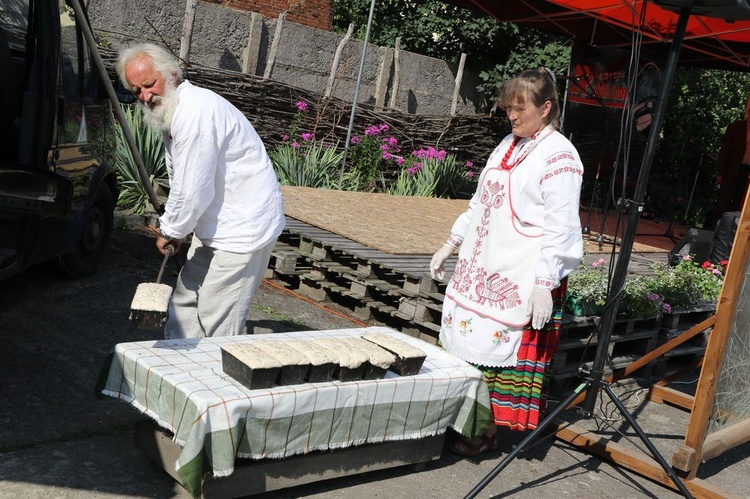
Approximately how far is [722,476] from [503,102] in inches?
96.7

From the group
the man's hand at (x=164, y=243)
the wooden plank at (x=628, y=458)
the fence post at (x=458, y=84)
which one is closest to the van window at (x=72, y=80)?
the man's hand at (x=164, y=243)

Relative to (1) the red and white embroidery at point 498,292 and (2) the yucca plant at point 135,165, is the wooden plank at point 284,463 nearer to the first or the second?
(1) the red and white embroidery at point 498,292

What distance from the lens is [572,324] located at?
5266 millimetres

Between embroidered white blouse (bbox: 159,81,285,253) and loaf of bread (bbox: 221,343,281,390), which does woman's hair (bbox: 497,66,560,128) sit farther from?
loaf of bread (bbox: 221,343,281,390)

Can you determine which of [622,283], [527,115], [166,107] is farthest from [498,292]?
[166,107]

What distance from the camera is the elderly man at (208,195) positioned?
3678mm

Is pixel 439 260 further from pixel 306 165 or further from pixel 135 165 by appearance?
pixel 306 165

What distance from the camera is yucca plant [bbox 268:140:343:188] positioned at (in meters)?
10.3

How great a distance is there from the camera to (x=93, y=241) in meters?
6.23

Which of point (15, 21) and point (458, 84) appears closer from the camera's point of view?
point (15, 21)

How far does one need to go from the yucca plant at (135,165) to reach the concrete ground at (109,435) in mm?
2494

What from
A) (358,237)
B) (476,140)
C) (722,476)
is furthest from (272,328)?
(476,140)

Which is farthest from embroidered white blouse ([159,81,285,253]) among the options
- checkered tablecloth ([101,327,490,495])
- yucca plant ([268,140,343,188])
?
yucca plant ([268,140,343,188])

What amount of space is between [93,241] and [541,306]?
3.71 m
